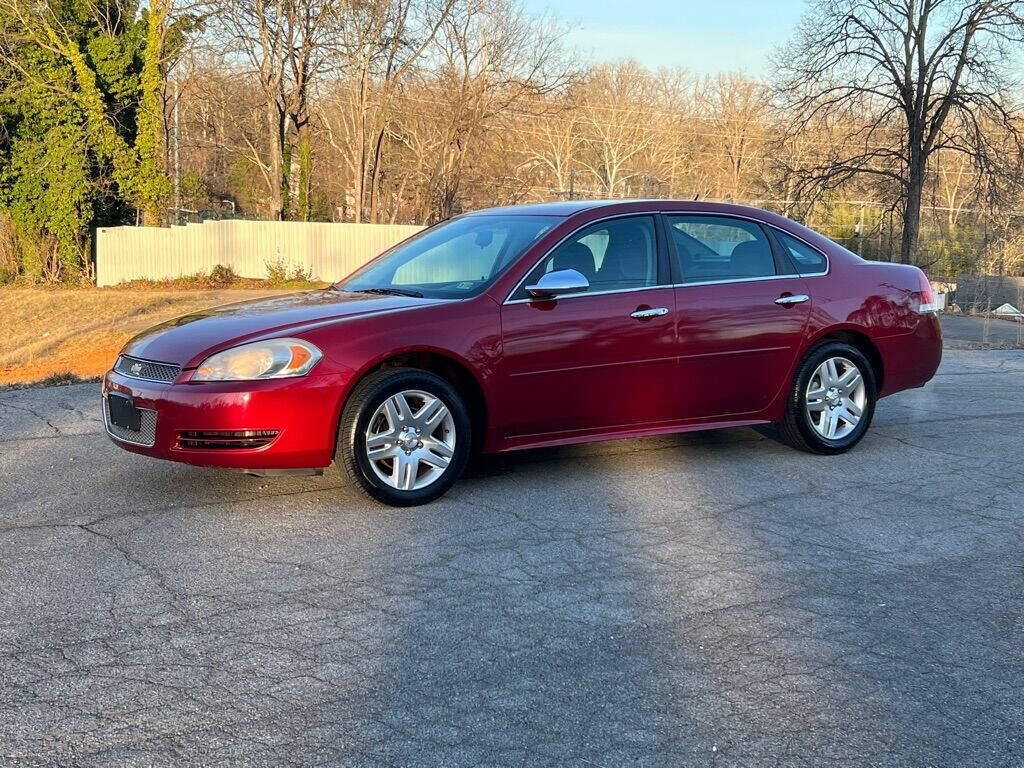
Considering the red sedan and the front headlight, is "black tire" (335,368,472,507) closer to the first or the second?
the red sedan

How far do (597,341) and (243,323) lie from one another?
1.95 meters

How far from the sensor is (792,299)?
283 inches

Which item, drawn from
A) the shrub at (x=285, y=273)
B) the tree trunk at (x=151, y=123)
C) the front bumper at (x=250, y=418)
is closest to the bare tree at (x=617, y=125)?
the tree trunk at (x=151, y=123)

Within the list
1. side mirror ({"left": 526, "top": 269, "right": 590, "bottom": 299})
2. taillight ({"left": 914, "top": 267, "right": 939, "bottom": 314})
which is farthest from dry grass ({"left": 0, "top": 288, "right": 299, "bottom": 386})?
taillight ({"left": 914, "top": 267, "right": 939, "bottom": 314})

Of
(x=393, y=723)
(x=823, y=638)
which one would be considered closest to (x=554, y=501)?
(x=823, y=638)

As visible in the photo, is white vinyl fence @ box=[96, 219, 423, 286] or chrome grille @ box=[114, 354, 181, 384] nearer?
chrome grille @ box=[114, 354, 181, 384]

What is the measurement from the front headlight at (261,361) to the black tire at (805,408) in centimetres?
320

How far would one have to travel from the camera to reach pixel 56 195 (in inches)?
1209

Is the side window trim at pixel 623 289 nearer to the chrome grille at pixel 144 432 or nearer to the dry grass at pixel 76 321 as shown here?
the chrome grille at pixel 144 432

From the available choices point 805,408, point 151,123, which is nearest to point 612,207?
point 805,408

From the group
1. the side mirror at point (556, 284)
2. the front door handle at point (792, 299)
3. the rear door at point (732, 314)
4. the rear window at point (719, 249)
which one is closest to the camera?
the side mirror at point (556, 284)

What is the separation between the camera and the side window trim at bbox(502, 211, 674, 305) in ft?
20.6

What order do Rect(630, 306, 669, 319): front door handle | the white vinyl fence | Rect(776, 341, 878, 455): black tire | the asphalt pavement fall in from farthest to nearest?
1. the white vinyl fence
2. Rect(776, 341, 878, 455): black tire
3. Rect(630, 306, 669, 319): front door handle
4. the asphalt pavement

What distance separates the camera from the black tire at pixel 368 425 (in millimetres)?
5750
